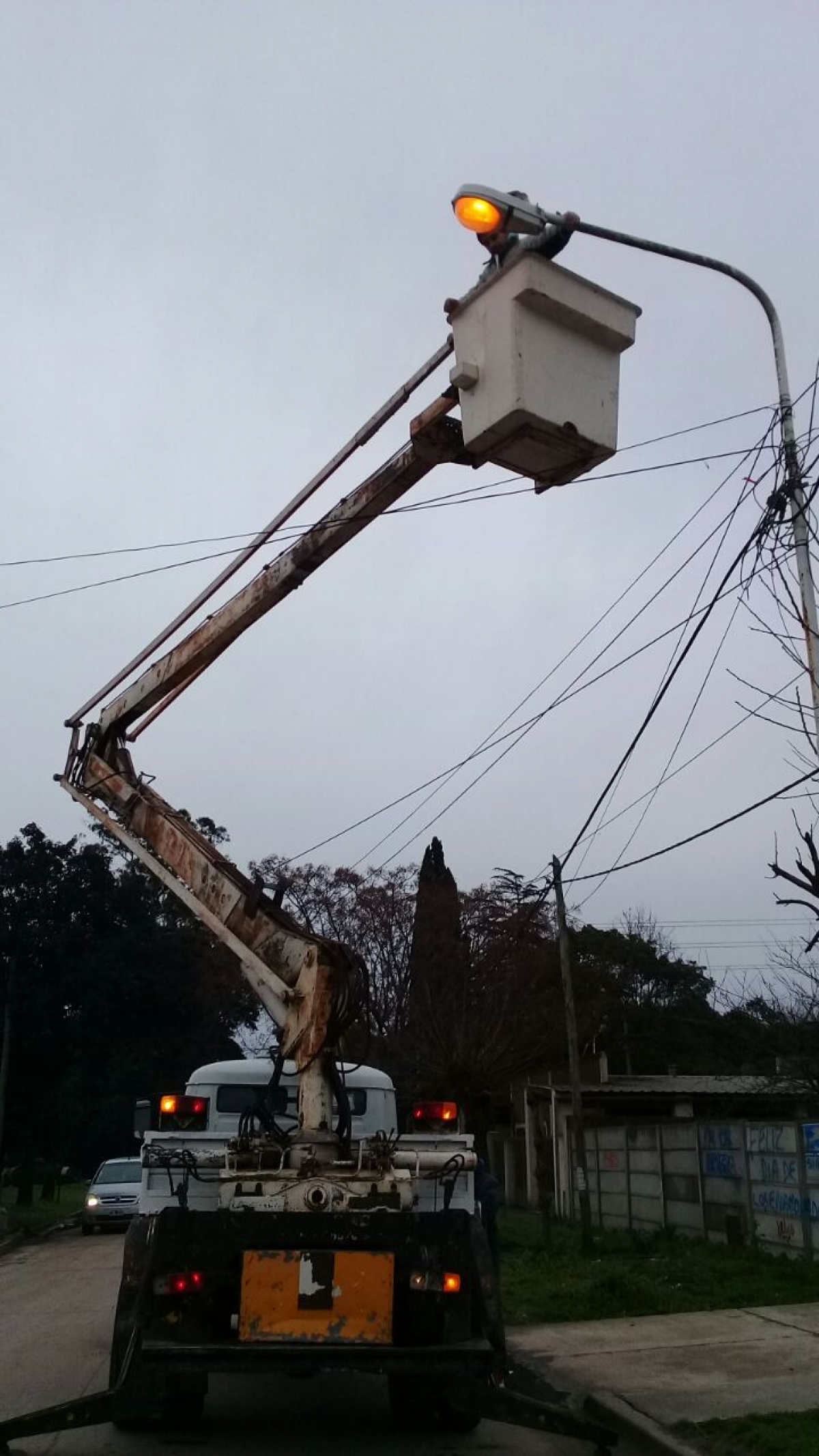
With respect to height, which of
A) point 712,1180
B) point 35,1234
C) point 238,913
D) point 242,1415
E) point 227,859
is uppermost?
point 227,859

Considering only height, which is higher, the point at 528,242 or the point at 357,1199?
the point at 528,242

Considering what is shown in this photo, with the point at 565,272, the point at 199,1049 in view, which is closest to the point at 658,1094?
the point at 199,1049

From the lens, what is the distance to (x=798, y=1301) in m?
13.2

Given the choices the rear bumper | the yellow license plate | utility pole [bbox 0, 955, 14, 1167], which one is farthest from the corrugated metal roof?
the yellow license plate

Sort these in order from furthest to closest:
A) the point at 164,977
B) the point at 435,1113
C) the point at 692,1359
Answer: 1. the point at 164,977
2. the point at 692,1359
3. the point at 435,1113

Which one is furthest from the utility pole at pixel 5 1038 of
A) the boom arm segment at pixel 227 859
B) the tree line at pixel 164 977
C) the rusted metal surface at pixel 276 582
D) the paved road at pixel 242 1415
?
the rusted metal surface at pixel 276 582

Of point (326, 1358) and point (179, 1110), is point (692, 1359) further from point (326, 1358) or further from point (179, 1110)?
point (179, 1110)

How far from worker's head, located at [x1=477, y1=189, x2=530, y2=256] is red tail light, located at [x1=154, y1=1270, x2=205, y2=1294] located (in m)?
5.94

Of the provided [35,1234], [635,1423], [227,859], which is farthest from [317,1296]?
[35,1234]

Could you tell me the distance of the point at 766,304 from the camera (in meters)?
8.92

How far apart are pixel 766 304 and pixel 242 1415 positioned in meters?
8.08

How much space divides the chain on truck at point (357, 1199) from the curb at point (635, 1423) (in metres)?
0.18

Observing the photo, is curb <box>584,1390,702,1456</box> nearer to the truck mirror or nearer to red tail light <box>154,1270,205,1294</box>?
red tail light <box>154,1270,205,1294</box>

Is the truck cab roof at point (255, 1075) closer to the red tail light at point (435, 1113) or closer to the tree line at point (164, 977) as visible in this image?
the red tail light at point (435, 1113)
